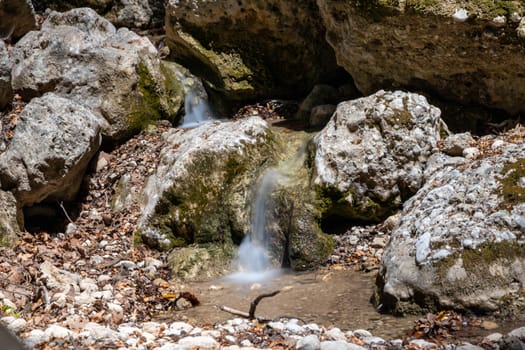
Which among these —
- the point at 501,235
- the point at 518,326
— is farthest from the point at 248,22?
the point at 518,326

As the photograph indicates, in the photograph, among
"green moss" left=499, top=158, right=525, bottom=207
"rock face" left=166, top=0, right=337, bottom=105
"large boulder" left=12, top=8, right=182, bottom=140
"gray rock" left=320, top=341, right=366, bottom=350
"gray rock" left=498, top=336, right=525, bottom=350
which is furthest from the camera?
"rock face" left=166, top=0, right=337, bottom=105

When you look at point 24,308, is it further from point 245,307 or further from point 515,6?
point 515,6

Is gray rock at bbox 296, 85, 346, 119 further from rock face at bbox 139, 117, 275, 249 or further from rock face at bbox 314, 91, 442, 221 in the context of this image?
rock face at bbox 314, 91, 442, 221

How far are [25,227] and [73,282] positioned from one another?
68.0 inches

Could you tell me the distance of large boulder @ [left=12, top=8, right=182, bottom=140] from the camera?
802 centimetres

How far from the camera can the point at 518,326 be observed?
12.0 feet

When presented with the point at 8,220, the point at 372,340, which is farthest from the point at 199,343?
the point at 8,220

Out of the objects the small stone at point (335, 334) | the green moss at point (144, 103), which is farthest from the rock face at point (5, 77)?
the small stone at point (335, 334)

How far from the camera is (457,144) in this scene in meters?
5.96

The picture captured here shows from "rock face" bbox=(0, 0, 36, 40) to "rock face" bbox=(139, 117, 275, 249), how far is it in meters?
4.77

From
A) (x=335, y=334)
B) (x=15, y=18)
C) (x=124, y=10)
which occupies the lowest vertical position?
(x=335, y=334)

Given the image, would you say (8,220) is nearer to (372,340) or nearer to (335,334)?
(335,334)

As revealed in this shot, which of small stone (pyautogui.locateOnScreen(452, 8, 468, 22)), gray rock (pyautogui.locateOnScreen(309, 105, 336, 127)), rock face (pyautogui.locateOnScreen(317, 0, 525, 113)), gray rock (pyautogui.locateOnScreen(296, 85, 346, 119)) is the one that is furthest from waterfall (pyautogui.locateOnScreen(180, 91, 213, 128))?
small stone (pyautogui.locateOnScreen(452, 8, 468, 22))

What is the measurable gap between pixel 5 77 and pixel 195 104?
3.05 metres
